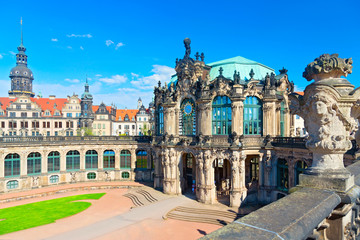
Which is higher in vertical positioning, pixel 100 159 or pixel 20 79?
pixel 20 79

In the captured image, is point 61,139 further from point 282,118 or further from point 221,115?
point 282,118

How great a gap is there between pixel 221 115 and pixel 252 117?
3.81 metres

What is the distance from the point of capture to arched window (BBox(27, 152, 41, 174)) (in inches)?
1505

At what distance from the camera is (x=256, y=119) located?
29.0 m

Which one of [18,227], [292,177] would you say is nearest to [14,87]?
[18,227]

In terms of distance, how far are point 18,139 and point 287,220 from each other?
4432 centimetres

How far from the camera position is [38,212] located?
27844mm

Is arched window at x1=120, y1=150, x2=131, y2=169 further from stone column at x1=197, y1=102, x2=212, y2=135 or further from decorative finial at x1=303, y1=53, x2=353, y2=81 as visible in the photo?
decorative finial at x1=303, y1=53, x2=353, y2=81

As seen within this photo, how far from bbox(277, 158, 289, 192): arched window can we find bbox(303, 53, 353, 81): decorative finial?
75.4ft

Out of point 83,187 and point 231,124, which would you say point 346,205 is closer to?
point 231,124

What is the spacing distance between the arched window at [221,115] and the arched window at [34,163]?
29.9m

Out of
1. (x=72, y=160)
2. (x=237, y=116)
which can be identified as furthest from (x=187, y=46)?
(x=72, y=160)

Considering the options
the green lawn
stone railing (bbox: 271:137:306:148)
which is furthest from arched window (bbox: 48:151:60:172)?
stone railing (bbox: 271:137:306:148)

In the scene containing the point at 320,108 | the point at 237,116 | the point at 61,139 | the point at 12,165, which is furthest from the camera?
the point at 61,139
